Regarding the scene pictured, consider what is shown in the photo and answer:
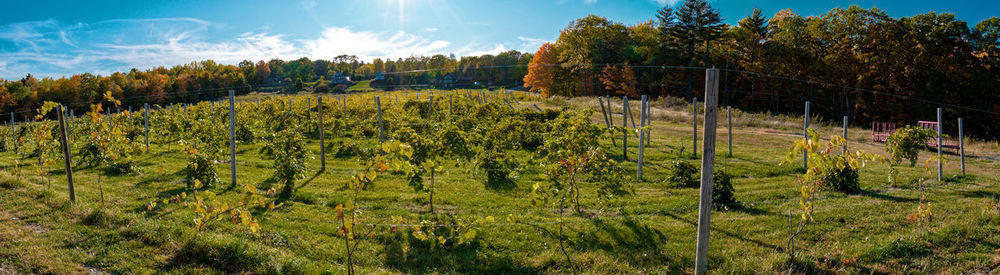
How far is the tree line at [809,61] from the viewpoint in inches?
1220

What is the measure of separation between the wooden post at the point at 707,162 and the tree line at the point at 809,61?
78.7 ft

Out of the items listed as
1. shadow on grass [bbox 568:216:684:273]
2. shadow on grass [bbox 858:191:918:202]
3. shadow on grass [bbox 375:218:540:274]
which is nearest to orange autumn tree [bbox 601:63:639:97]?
shadow on grass [bbox 858:191:918:202]

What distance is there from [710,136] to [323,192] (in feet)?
26.0

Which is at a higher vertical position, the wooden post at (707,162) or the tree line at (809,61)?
the tree line at (809,61)

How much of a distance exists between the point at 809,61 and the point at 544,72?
28.0 metres

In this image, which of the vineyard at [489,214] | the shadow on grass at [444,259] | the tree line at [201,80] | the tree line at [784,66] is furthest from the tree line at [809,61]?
the shadow on grass at [444,259]

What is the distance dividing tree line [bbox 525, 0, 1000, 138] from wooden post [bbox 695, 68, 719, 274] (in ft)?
78.7

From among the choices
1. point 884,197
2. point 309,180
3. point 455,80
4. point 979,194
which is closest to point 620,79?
→ point 979,194

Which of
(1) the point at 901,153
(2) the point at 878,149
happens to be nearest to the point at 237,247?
(1) the point at 901,153

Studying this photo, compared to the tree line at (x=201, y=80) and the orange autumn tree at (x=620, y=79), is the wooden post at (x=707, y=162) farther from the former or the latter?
the orange autumn tree at (x=620, y=79)

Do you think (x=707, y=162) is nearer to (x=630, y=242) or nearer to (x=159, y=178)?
(x=630, y=242)

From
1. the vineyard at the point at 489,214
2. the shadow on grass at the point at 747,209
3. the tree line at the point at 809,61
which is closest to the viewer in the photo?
the vineyard at the point at 489,214

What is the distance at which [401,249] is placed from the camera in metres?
6.29

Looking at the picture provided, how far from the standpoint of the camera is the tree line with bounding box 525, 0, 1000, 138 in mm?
31000
